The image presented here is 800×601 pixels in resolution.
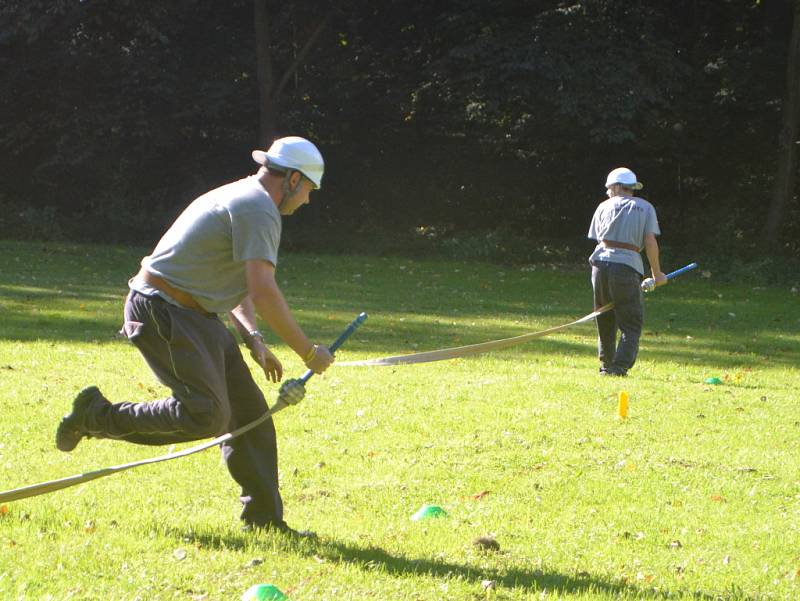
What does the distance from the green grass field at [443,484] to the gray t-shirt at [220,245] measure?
1220mm

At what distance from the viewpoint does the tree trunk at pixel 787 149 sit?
25.3m

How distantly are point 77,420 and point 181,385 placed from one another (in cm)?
63

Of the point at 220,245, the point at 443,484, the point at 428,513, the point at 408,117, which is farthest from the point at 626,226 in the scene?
the point at 408,117

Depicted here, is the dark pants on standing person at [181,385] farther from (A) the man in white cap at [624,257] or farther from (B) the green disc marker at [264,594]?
(A) the man in white cap at [624,257]

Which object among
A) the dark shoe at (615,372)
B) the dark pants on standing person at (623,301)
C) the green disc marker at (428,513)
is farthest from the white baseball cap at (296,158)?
the dark shoe at (615,372)

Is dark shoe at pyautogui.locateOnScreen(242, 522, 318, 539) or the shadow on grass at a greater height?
dark shoe at pyautogui.locateOnScreen(242, 522, 318, 539)

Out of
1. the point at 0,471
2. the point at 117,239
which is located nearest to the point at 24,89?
the point at 117,239

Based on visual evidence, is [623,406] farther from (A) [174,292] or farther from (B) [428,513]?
(A) [174,292]

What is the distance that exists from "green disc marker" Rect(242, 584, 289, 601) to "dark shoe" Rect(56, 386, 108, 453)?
135cm

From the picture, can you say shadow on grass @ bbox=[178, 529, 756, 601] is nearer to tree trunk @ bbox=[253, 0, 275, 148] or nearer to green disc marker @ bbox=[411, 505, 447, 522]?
green disc marker @ bbox=[411, 505, 447, 522]

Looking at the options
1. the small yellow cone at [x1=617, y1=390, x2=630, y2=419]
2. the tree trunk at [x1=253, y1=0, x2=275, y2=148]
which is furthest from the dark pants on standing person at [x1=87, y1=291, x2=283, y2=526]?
the tree trunk at [x1=253, y1=0, x2=275, y2=148]

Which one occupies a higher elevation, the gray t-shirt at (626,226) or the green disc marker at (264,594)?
the gray t-shirt at (626,226)

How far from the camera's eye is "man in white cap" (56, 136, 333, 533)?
5172 millimetres

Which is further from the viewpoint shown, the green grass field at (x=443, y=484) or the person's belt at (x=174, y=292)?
the person's belt at (x=174, y=292)
